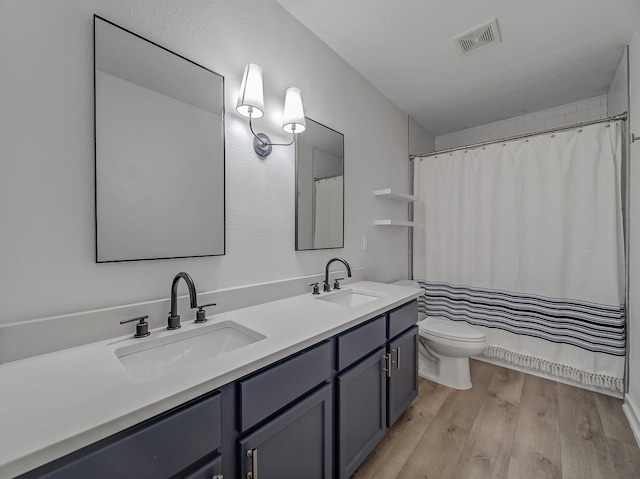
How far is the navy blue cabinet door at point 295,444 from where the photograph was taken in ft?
2.72

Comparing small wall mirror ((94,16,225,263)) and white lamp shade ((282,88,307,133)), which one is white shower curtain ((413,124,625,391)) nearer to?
white lamp shade ((282,88,307,133))

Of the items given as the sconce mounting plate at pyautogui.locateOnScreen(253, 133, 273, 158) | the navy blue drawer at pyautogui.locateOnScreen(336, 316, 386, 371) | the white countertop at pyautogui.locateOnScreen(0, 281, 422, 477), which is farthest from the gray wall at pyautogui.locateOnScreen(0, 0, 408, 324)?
the navy blue drawer at pyautogui.locateOnScreen(336, 316, 386, 371)

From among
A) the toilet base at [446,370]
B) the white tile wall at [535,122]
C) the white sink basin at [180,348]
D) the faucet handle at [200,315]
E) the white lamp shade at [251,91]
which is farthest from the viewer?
the white tile wall at [535,122]

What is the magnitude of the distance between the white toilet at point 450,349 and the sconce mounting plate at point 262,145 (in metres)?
1.81

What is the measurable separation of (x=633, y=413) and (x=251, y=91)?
2.92 metres

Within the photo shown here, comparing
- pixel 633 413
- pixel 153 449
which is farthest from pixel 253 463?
pixel 633 413

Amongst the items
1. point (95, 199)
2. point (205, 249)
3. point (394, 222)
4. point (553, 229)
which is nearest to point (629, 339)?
point (553, 229)

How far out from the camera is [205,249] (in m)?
1.26

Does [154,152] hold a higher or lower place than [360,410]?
higher

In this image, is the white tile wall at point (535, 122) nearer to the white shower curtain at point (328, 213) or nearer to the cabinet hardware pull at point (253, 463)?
the white shower curtain at point (328, 213)

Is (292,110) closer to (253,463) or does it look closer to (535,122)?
(253,463)

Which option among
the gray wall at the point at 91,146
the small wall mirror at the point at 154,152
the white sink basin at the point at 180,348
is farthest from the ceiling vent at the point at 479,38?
the white sink basin at the point at 180,348

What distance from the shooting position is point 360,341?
1.30 meters

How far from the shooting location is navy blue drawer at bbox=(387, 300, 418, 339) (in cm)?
156
